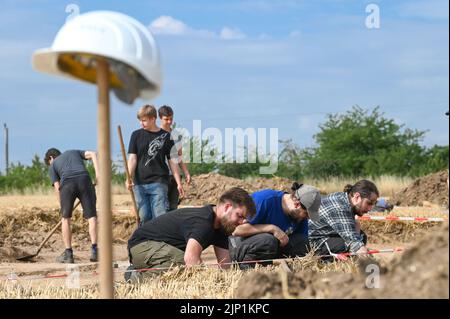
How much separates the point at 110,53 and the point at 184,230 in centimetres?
410

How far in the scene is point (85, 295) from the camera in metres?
7.08

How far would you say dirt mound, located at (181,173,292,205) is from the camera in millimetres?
24469

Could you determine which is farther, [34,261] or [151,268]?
[34,261]

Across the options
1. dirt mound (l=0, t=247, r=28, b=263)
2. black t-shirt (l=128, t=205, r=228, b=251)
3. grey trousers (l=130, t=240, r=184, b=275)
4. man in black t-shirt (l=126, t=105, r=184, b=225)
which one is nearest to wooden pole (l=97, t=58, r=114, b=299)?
black t-shirt (l=128, t=205, r=228, b=251)

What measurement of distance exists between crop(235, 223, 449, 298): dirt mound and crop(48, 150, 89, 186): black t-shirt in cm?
787

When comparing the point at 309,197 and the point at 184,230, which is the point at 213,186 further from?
the point at 184,230

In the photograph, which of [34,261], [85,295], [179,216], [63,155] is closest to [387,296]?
[85,295]

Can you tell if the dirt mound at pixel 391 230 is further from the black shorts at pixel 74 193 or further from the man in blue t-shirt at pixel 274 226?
the man in blue t-shirt at pixel 274 226

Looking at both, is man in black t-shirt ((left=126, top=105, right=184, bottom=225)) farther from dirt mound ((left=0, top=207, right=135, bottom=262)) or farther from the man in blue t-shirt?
dirt mound ((left=0, top=207, right=135, bottom=262))

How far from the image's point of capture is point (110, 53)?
4734mm

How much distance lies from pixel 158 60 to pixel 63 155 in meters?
8.53

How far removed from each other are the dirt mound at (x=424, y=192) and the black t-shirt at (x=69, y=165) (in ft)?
48.4

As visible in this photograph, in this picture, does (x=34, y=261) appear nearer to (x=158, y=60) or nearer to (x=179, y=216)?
(x=179, y=216)

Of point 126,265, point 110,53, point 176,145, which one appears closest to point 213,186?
point 176,145
